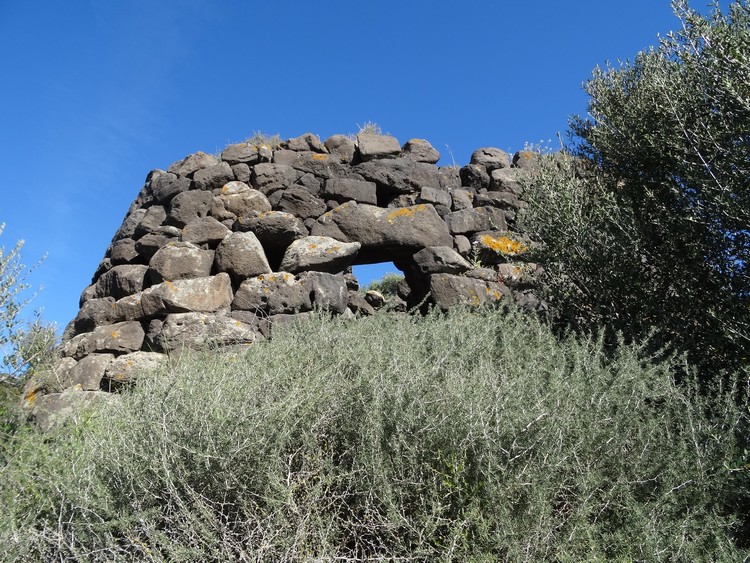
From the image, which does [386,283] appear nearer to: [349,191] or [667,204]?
[349,191]

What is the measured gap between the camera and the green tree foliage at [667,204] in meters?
4.84

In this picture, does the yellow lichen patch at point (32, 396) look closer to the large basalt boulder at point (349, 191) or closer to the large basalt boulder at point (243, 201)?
the large basalt boulder at point (243, 201)

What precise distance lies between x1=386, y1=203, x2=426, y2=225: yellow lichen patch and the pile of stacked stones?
3 centimetres

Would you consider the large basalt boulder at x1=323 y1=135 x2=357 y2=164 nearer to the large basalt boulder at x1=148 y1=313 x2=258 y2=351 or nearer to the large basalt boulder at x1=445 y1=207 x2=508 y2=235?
the large basalt boulder at x1=445 y1=207 x2=508 y2=235

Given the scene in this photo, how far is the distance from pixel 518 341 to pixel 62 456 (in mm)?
3803

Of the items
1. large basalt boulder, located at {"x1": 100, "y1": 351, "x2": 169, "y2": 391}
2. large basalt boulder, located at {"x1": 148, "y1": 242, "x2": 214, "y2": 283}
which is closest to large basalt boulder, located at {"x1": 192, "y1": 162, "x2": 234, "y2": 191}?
large basalt boulder, located at {"x1": 148, "y1": 242, "x2": 214, "y2": 283}

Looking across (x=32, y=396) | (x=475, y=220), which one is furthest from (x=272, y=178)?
(x=32, y=396)

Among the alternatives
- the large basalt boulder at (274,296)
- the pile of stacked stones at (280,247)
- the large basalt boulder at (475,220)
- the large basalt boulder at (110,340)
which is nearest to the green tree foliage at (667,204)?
the pile of stacked stones at (280,247)

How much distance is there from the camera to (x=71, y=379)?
22.6ft

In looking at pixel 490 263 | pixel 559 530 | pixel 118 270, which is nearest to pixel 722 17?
pixel 490 263

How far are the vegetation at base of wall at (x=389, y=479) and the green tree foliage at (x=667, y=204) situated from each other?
1.52m

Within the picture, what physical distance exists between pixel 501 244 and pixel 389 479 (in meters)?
5.65

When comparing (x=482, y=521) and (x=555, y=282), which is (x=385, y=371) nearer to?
(x=482, y=521)

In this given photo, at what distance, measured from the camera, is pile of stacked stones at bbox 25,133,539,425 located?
714cm
